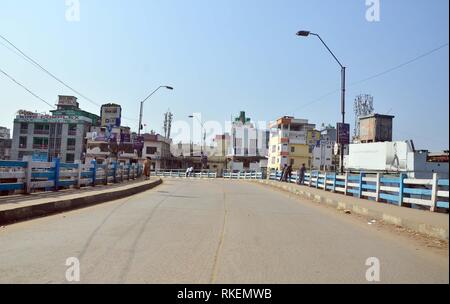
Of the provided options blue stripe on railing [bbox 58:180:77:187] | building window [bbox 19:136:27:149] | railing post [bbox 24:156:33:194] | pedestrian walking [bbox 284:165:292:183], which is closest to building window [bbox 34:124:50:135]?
building window [bbox 19:136:27:149]

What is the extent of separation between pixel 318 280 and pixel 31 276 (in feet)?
11.1

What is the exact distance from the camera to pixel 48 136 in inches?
2936

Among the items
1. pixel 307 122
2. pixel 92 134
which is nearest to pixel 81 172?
pixel 92 134

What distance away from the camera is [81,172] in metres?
19.0

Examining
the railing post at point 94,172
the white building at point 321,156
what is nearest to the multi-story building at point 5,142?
the white building at point 321,156

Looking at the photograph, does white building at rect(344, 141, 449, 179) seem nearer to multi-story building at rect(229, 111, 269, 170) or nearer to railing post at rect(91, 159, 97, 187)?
railing post at rect(91, 159, 97, 187)

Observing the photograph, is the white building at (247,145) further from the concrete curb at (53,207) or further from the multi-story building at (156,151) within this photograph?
the concrete curb at (53,207)

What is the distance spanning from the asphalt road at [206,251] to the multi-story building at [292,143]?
224 ft

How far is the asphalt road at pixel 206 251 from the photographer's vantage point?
5.21 m

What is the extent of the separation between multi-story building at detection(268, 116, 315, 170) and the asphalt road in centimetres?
6816

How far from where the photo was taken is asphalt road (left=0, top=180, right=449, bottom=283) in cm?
521

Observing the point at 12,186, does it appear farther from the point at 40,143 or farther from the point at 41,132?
the point at 40,143

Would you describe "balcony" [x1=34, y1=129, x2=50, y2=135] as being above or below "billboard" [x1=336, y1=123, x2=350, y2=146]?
above
